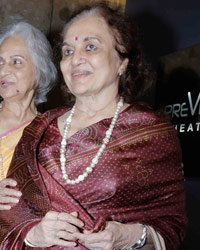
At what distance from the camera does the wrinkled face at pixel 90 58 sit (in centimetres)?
150

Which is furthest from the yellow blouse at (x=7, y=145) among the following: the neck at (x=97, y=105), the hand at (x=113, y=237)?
the hand at (x=113, y=237)

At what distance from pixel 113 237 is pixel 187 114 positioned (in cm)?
145

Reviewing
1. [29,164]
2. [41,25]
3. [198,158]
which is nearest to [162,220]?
[29,164]

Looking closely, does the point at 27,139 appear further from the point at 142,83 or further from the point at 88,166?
the point at 142,83

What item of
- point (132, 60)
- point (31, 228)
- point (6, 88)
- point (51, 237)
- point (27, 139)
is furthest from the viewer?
point (6, 88)

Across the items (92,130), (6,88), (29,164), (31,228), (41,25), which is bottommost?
(31,228)

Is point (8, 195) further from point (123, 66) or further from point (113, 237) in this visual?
point (123, 66)

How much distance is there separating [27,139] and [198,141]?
1.27 m

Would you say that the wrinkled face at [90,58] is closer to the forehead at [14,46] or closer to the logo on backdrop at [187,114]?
the forehead at [14,46]

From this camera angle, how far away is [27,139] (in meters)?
1.60

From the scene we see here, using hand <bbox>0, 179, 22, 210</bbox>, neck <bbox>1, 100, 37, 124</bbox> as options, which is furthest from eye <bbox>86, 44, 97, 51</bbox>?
neck <bbox>1, 100, 37, 124</bbox>

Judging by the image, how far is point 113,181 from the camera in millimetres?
1349

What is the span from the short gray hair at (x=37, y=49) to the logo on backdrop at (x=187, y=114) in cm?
95

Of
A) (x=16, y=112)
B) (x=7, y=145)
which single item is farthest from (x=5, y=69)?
(x=7, y=145)
